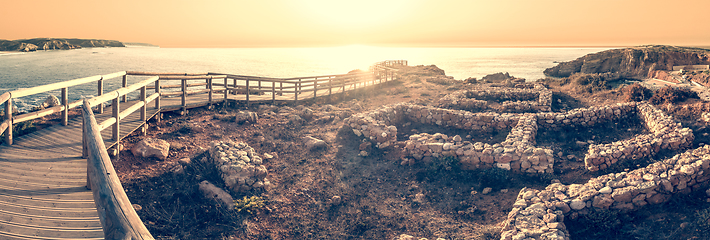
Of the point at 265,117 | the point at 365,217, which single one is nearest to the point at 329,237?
the point at 365,217

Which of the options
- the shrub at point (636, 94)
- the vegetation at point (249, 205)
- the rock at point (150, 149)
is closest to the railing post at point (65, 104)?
the rock at point (150, 149)

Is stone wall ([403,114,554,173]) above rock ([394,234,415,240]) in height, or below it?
above

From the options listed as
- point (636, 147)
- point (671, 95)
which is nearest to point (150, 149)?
point (636, 147)

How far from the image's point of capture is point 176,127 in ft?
30.5

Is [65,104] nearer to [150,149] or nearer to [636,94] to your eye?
[150,149]

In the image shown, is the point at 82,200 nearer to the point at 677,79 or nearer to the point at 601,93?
the point at 601,93

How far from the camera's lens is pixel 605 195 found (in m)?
5.77

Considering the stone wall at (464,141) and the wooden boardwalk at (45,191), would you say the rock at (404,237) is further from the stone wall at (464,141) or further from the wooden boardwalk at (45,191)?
the wooden boardwalk at (45,191)

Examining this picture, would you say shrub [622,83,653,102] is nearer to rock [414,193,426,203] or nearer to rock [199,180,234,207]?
rock [414,193,426,203]

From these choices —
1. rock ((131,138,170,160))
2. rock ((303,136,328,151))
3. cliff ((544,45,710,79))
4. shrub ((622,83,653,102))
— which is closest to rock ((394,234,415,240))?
rock ((303,136,328,151))

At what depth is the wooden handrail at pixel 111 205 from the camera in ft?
7.02

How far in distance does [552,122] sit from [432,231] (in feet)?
25.2

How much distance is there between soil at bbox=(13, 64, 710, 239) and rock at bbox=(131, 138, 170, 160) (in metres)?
0.13

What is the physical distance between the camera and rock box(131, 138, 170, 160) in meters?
7.14
